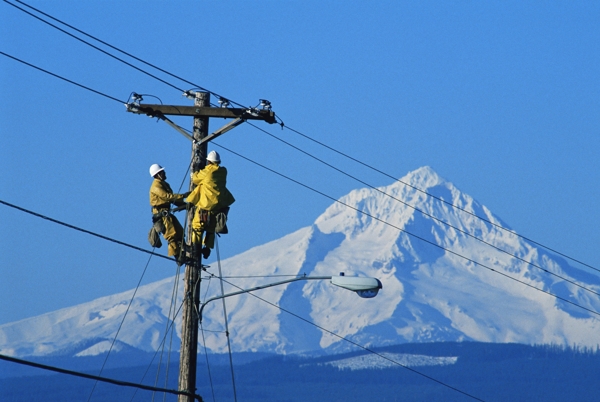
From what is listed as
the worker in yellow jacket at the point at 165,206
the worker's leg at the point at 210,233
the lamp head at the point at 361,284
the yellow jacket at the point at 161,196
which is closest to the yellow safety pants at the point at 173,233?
the worker in yellow jacket at the point at 165,206

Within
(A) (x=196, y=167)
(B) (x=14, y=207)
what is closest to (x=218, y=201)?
(A) (x=196, y=167)

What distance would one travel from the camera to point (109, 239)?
78.1ft

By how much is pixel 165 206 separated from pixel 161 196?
0.76 feet

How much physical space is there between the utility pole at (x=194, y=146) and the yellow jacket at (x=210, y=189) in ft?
0.72

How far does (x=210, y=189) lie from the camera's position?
26.1 m

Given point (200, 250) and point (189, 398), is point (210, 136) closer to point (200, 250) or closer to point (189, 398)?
point (200, 250)

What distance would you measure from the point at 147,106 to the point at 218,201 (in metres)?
2.31

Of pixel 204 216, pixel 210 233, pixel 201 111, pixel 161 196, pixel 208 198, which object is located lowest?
pixel 210 233

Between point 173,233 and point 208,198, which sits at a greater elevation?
point 208,198

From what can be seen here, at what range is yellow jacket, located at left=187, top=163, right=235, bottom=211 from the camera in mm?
26031

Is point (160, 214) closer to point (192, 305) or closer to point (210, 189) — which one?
point (210, 189)

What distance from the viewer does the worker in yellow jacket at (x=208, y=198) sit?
85.5 ft

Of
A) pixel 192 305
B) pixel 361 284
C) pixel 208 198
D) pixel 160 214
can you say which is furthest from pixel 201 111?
pixel 361 284

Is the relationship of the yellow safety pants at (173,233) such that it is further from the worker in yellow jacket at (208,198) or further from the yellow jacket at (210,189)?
the yellow jacket at (210,189)
